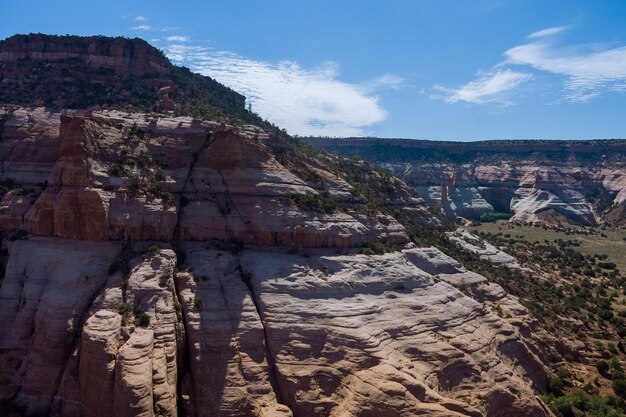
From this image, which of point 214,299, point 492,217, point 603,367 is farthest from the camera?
point 492,217

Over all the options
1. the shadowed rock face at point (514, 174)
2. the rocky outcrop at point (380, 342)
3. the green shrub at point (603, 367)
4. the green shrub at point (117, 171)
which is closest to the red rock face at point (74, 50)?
the green shrub at point (117, 171)

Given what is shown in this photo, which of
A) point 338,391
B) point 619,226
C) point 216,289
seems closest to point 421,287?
point 338,391

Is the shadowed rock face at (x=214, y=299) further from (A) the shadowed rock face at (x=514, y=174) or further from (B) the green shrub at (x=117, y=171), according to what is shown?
(A) the shadowed rock face at (x=514, y=174)

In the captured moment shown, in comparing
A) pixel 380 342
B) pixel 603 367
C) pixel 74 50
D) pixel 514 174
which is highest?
pixel 74 50

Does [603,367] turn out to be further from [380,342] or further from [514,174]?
[514,174]

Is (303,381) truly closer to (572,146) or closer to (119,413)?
(119,413)

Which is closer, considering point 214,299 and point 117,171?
point 214,299

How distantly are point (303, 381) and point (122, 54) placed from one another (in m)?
58.2

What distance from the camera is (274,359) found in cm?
2528

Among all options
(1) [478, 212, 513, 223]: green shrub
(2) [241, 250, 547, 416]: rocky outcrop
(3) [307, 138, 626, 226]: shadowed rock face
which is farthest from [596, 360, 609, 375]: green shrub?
(1) [478, 212, 513, 223]: green shrub

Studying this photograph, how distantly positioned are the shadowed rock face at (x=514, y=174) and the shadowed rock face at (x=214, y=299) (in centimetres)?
8581

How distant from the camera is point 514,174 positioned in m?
142

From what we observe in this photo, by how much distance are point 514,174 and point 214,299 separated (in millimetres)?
133207

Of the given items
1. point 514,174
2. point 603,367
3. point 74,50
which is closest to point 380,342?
point 603,367
